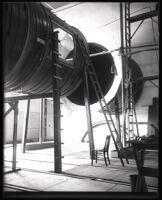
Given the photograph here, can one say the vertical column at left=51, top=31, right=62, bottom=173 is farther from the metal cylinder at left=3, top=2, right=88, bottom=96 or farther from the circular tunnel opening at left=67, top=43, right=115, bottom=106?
the circular tunnel opening at left=67, top=43, right=115, bottom=106

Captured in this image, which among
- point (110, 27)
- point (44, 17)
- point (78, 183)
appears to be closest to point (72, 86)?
point (44, 17)

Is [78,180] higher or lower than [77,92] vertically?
lower

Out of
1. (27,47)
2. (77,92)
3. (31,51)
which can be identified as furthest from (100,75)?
→ (27,47)

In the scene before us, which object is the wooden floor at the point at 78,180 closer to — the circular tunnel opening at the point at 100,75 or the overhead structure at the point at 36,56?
the overhead structure at the point at 36,56

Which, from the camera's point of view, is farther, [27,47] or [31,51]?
[31,51]

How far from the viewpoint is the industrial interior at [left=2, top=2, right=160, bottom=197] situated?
372 centimetres

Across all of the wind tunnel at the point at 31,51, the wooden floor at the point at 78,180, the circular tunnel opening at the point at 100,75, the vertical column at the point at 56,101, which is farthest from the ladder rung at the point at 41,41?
the circular tunnel opening at the point at 100,75

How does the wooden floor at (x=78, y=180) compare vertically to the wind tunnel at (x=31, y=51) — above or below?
below

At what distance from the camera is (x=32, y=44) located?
14.6ft

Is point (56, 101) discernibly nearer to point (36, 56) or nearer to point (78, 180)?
point (36, 56)

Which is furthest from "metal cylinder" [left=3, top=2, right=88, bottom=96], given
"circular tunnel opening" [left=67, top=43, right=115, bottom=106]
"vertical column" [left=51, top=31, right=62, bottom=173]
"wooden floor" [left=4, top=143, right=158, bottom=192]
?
"circular tunnel opening" [left=67, top=43, right=115, bottom=106]

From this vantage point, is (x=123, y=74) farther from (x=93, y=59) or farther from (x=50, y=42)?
(x=50, y=42)

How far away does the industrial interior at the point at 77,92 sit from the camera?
3722mm

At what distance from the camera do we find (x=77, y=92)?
307 inches
